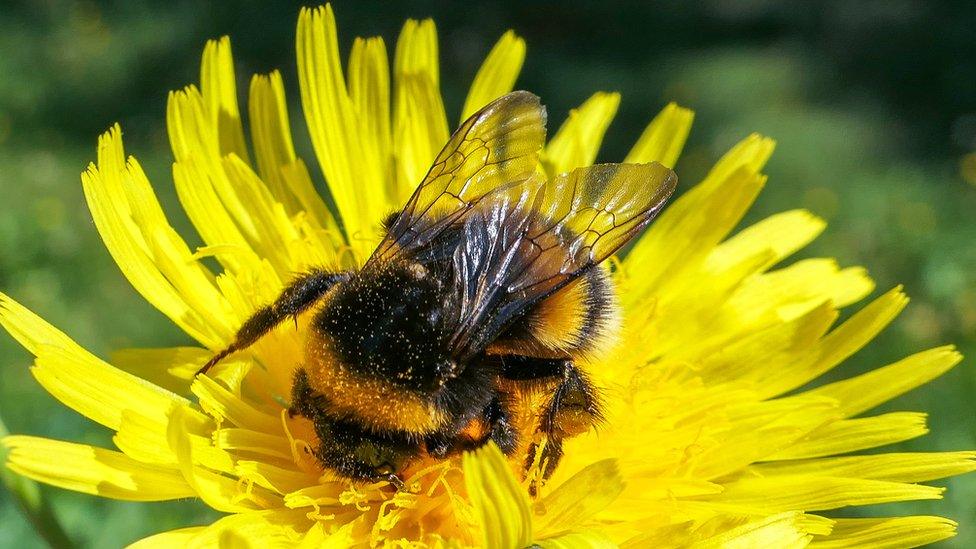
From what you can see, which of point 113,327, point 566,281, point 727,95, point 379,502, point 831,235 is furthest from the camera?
point 727,95

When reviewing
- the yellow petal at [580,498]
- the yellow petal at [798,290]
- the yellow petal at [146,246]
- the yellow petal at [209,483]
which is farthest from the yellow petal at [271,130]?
the yellow petal at [798,290]

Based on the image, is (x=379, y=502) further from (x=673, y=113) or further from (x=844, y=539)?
(x=673, y=113)

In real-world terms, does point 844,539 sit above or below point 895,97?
below

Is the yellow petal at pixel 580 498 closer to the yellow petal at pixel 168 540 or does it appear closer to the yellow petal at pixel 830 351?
the yellow petal at pixel 168 540

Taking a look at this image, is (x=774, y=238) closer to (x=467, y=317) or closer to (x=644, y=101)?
(x=467, y=317)

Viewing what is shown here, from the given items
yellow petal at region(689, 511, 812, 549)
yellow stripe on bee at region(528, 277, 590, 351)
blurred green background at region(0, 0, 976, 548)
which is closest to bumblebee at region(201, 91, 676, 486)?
yellow stripe on bee at region(528, 277, 590, 351)

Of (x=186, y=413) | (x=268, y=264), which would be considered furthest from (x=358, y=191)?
(x=186, y=413)
